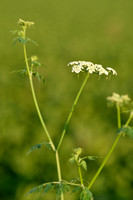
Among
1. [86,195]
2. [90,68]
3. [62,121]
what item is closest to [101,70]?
[90,68]

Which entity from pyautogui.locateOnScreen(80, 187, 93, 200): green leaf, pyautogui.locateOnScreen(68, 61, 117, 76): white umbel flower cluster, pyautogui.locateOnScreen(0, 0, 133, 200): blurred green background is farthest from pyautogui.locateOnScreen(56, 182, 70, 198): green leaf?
pyautogui.locateOnScreen(0, 0, 133, 200): blurred green background

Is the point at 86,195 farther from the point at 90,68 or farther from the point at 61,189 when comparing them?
the point at 90,68

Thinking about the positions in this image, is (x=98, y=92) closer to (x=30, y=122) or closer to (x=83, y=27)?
(x=30, y=122)

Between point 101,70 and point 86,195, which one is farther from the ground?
point 101,70

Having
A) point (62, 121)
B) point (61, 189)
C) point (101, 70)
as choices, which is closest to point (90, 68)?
point (101, 70)

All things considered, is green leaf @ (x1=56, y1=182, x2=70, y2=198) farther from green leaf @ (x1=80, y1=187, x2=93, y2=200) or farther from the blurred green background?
the blurred green background

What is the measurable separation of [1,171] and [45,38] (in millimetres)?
17455

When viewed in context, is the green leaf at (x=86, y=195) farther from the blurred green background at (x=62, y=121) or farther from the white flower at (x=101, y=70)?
the blurred green background at (x=62, y=121)

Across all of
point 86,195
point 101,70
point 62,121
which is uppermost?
point 62,121

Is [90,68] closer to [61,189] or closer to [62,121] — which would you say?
[61,189]

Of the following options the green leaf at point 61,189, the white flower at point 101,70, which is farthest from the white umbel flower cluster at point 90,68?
the green leaf at point 61,189

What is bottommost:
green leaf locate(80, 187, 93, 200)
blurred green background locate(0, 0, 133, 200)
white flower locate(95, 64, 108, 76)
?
green leaf locate(80, 187, 93, 200)

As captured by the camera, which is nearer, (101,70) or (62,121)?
(101,70)

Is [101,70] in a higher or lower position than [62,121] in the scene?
lower
